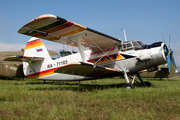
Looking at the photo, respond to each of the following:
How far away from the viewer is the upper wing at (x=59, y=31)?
5621 mm

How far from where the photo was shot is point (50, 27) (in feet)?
20.5

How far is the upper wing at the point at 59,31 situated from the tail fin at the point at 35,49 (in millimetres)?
3282

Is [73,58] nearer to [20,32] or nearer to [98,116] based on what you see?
[20,32]

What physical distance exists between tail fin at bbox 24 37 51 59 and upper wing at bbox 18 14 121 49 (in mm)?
3282

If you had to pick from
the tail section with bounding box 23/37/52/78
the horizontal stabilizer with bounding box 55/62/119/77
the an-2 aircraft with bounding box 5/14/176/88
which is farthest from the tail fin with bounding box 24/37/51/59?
the horizontal stabilizer with bounding box 55/62/119/77

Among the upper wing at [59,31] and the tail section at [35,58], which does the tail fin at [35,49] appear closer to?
the tail section at [35,58]

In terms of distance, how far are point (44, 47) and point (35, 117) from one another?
8.74 metres

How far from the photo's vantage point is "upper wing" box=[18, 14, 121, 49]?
18.4 feet

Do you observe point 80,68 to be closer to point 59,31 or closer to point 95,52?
point 59,31

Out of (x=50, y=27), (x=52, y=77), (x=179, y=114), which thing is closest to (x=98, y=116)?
(x=179, y=114)

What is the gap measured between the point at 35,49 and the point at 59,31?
5113mm

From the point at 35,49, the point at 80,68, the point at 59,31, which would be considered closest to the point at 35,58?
the point at 35,49

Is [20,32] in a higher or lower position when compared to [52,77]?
higher

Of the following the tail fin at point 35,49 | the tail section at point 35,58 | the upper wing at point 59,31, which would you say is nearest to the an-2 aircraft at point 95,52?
the upper wing at point 59,31
